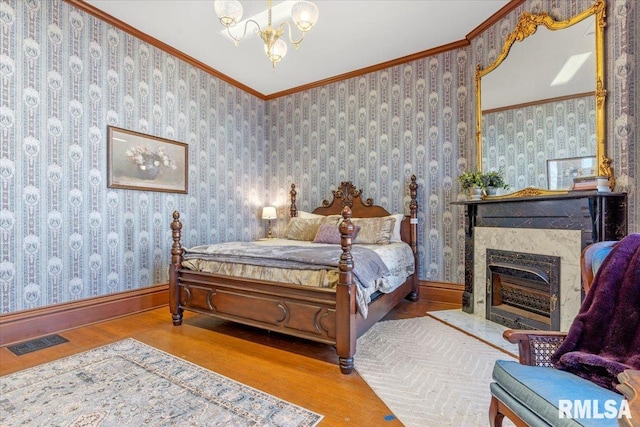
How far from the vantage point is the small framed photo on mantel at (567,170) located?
8.16 feet

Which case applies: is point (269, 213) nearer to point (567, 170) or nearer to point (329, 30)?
point (329, 30)

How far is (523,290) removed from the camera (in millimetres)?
3012

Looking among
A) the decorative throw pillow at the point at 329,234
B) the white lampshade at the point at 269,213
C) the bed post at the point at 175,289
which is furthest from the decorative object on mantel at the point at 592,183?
the white lampshade at the point at 269,213

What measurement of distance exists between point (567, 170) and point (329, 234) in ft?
7.89

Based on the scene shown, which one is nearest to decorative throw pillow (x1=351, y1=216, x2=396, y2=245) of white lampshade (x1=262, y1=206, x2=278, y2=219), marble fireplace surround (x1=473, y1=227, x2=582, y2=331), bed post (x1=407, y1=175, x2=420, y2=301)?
bed post (x1=407, y1=175, x2=420, y2=301)

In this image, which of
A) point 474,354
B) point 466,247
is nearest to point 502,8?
point 466,247

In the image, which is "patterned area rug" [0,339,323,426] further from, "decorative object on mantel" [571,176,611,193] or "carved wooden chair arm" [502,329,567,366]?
"decorative object on mantel" [571,176,611,193]

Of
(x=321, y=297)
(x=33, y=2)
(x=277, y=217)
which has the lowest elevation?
(x=321, y=297)

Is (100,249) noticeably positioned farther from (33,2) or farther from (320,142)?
(320,142)

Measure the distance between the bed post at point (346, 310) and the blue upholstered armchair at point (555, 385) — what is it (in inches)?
39.7

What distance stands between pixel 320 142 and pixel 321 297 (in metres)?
3.14

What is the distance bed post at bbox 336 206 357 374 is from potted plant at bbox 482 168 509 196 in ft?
6.49

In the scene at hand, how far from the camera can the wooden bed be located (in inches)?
87.3

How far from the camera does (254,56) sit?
160 inches
